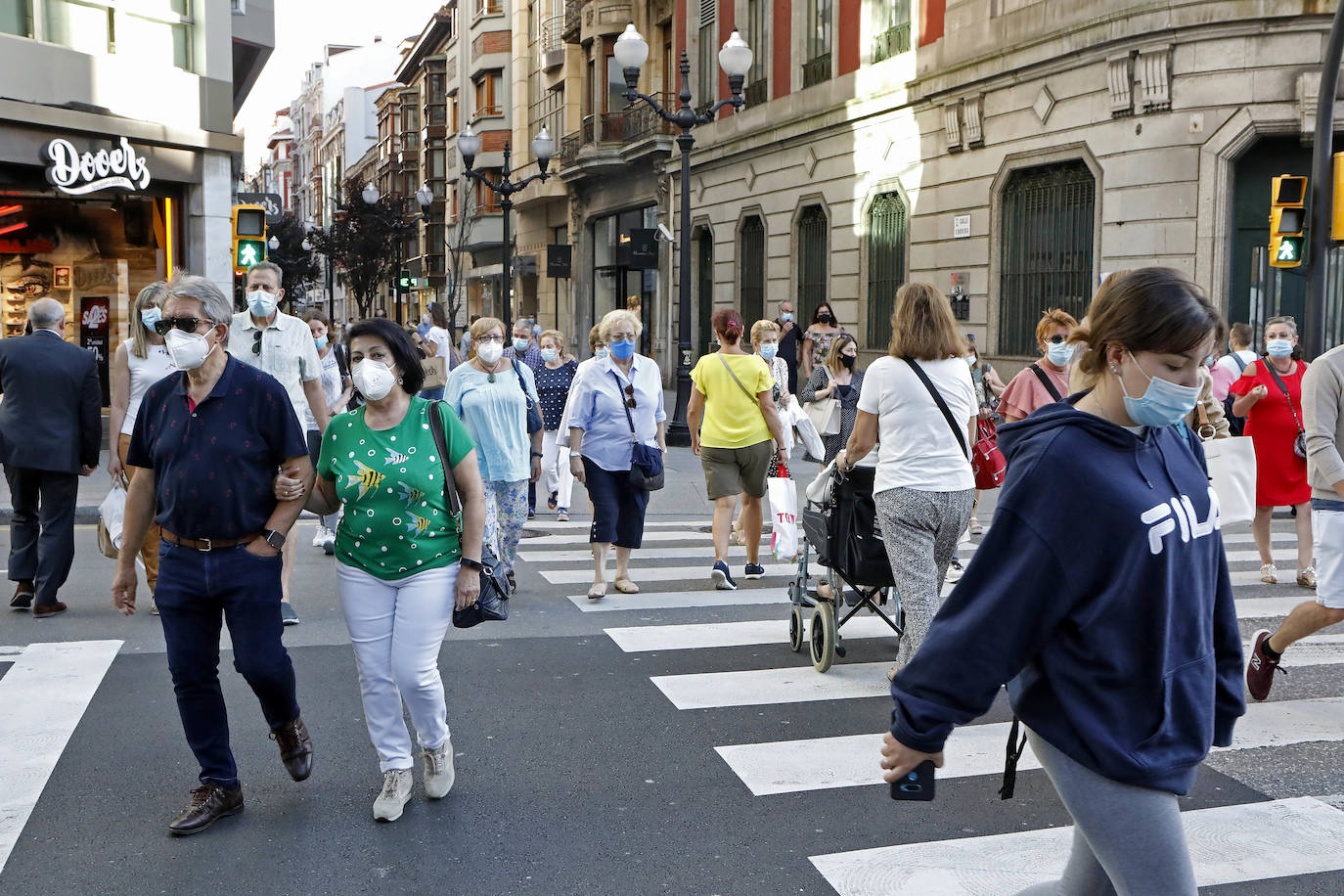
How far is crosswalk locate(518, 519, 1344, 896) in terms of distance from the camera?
4.39 metres

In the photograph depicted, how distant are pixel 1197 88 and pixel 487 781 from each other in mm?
14303

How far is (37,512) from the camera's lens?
877 centimetres

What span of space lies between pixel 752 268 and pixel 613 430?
68.0ft

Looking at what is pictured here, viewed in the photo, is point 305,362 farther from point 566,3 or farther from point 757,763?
point 566,3

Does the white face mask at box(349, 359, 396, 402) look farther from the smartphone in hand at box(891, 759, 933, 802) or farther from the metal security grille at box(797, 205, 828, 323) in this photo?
the metal security grille at box(797, 205, 828, 323)

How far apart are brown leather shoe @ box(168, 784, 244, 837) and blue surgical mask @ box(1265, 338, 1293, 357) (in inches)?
299

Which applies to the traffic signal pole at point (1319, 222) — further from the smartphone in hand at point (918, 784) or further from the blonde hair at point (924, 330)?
the smartphone in hand at point (918, 784)

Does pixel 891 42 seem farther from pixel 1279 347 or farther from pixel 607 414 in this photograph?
pixel 607 414

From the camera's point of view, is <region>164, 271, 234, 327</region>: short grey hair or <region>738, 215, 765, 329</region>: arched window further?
<region>738, 215, 765, 329</region>: arched window

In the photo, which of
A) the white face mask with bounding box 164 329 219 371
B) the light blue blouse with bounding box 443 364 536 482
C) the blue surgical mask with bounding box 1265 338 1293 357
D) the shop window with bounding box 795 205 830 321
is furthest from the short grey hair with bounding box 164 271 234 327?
the shop window with bounding box 795 205 830 321

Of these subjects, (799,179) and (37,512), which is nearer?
(37,512)

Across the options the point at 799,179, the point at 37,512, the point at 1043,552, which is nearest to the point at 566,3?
the point at 799,179

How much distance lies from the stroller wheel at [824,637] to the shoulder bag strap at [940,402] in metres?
1.24

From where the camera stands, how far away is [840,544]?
671 centimetres
